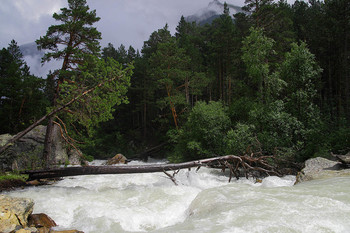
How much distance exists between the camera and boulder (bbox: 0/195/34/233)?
376 centimetres

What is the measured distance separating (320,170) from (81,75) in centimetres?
1136

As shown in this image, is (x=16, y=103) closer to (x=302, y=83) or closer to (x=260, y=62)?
(x=260, y=62)

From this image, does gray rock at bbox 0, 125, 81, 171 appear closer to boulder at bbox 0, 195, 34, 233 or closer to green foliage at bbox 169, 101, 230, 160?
boulder at bbox 0, 195, 34, 233

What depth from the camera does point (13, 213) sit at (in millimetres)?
4055

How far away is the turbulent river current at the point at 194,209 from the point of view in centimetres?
360

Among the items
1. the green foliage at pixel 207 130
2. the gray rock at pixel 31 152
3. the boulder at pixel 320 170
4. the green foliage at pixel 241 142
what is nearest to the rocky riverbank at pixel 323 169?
the boulder at pixel 320 170

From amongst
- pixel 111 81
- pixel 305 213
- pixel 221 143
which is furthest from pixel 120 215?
pixel 221 143

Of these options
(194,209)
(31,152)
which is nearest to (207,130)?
(194,209)

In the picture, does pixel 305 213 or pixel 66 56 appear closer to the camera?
pixel 305 213

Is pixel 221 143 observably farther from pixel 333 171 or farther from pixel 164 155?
pixel 164 155

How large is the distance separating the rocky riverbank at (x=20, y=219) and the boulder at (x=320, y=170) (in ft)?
25.0

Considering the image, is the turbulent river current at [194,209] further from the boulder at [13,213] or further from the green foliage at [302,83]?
the green foliage at [302,83]

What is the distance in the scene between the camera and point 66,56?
11062mm

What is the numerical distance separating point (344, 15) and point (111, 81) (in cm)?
2179
